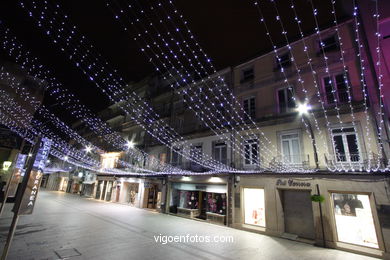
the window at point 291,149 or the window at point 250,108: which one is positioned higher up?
the window at point 250,108

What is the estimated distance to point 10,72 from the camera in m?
18.6

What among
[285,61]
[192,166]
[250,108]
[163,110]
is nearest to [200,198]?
[192,166]

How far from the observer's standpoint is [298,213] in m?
9.96

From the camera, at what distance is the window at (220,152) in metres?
13.5

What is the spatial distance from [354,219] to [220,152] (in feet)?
25.3

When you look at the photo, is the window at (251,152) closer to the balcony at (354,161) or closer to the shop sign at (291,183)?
the shop sign at (291,183)

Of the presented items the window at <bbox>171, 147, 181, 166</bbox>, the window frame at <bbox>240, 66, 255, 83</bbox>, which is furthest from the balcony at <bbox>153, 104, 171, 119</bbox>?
the window frame at <bbox>240, 66, 255, 83</bbox>

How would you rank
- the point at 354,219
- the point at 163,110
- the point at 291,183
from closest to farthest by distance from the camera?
1. the point at 354,219
2. the point at 291,183
3. the point at 163,110

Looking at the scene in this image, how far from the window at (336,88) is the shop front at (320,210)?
149 inches

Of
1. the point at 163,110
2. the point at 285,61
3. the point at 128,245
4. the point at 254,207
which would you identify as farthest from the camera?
the point at 163,110

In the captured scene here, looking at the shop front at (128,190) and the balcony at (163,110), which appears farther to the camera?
the shop front at (128,190)

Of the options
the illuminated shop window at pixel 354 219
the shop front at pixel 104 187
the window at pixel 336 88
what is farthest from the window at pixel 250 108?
the shop front at pixel 104 187

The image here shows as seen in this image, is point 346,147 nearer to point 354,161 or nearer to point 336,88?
point 354,161

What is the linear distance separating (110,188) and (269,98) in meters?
20.9
